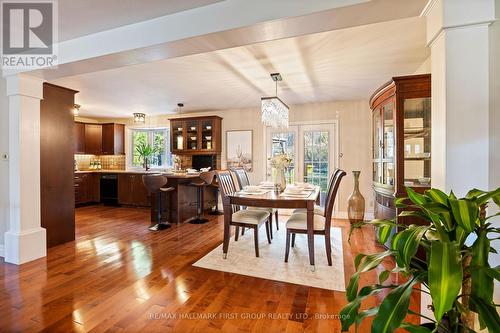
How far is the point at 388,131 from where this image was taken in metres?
3.18

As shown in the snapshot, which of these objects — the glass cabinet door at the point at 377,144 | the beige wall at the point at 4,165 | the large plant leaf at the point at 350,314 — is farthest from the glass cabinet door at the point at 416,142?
Result: the beige wall at the point at 4,165

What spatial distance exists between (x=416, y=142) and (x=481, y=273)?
252cm

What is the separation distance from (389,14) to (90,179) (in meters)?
7.14

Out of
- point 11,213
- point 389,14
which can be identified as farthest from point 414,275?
point 11,213

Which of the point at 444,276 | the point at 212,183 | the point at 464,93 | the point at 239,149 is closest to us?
the point at 444,276

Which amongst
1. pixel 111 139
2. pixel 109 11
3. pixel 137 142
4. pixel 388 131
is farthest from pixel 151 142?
pixel 388 131

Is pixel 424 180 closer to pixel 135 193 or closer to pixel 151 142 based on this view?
pixel 135 193

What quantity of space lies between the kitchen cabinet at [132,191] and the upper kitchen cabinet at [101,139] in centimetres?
95

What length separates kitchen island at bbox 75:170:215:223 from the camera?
15.4ft

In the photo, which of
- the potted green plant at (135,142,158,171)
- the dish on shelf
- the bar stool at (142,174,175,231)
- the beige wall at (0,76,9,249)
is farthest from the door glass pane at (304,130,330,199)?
the beige wall at (0,76,9,249)

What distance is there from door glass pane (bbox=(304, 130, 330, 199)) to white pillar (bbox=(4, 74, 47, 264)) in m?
4.45

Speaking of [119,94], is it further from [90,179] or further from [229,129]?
[90,179]

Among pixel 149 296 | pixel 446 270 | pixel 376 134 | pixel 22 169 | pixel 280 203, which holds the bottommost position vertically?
pixel 149 296

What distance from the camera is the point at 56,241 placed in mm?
3320
